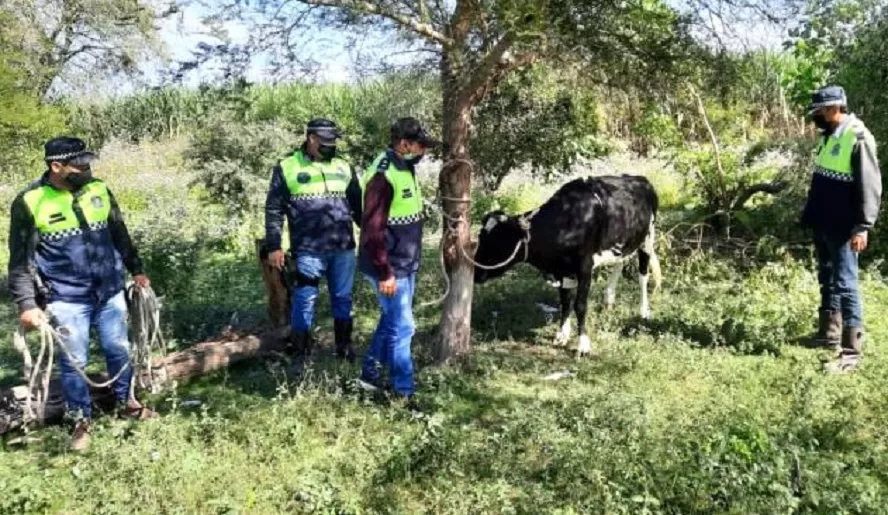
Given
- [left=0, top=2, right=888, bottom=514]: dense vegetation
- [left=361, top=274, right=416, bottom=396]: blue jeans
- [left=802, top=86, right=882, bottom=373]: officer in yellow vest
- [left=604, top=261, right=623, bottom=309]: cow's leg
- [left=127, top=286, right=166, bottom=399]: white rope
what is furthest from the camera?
[left=604, top=261, right=623, bottom=309]: cow's leg

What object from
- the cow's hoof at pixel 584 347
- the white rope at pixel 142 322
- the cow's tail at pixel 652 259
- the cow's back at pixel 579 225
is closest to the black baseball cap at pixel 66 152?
the white rope at pixel 142 322

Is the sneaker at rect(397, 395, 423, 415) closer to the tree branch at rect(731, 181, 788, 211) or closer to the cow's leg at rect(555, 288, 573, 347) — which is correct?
the cow's leg at rect(555, 288, 573, 347)

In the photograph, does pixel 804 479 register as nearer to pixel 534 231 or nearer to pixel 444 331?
pixel 444 331

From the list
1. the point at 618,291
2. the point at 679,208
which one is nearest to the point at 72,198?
the point at 618,291

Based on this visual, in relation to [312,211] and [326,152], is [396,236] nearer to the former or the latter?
[312,211]

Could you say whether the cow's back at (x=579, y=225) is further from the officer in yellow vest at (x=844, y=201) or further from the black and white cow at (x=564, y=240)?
the officer in yellow vest at (x=844, y=201)

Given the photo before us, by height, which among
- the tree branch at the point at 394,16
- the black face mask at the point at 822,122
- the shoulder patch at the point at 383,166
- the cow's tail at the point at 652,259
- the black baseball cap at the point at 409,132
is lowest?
the cow's tail at the point at 652,259

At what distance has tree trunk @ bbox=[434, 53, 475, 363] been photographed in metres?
6.07

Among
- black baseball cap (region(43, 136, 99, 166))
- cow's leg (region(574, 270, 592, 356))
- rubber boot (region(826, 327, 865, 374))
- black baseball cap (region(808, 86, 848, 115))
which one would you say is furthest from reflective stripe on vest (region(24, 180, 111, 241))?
rubber boot (region(826, 327, 865, 374))

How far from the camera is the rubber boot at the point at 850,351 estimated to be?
589 centimetres

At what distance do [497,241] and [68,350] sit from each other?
3612mm

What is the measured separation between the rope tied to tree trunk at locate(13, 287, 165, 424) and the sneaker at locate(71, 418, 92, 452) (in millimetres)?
246

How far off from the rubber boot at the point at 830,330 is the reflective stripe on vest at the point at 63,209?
530cm

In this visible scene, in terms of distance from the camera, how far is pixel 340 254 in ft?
20.4
